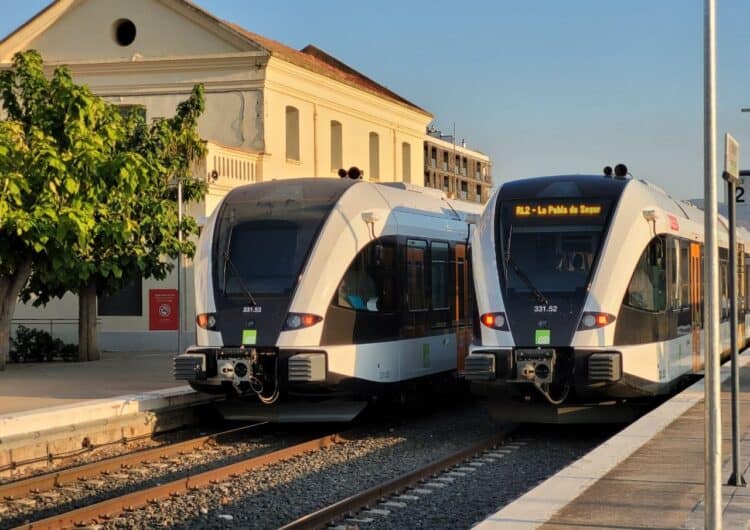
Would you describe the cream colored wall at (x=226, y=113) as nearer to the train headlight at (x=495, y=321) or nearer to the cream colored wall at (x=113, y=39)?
the cream colored wall at (x=113, y=39)

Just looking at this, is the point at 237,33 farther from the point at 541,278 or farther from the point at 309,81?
the point at 541,278

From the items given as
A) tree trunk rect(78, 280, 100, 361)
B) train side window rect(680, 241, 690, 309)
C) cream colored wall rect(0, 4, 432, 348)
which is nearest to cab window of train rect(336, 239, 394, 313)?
train side window rect(680, 241, 690, 309)

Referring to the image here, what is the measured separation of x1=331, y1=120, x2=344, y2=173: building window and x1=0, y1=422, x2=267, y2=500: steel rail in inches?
842

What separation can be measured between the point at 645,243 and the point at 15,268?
12.3 metres

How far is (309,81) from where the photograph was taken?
33625mm

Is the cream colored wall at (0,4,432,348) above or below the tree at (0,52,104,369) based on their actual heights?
above

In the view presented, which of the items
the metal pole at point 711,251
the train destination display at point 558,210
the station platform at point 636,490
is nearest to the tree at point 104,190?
the train destination display at point 558,210

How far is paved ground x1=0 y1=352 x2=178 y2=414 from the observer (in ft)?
54.3

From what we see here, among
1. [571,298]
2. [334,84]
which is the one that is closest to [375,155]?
[334,84]

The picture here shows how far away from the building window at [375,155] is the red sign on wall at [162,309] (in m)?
16.0

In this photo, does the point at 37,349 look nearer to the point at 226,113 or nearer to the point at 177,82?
the point at 226,113

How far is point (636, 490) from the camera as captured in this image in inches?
358

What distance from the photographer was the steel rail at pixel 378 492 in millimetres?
9547

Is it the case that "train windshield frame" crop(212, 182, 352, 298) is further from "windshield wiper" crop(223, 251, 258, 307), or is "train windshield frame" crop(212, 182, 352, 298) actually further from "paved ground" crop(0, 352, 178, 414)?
"paved ground" crop(0, 352, 178, 414)
